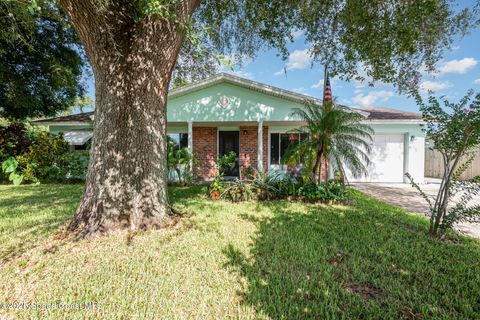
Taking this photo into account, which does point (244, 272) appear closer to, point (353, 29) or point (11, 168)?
point (11, 168)

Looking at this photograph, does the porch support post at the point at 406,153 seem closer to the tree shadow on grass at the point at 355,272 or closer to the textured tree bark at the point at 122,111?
the tree shadow on grass at the point at 355,272

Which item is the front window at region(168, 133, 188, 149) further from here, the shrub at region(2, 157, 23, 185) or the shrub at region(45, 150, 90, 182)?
the shrub at region(2, 157, 23, 185)

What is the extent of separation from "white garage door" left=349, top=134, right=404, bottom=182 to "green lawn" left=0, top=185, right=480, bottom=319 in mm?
7939

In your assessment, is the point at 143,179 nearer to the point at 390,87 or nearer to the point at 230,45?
the point at 230,45

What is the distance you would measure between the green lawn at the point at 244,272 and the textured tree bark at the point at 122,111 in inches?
20.0

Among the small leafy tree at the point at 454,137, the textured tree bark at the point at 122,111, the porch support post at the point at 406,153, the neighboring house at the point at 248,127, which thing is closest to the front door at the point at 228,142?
the neighboring house at the point at 248,127

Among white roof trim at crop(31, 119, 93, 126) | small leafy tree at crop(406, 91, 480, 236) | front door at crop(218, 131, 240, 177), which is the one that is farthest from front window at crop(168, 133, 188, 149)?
small leafy tree at crop(406, 91, 480, 236)

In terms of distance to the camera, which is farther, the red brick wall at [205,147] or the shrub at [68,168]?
the red brick wall at [205,147]

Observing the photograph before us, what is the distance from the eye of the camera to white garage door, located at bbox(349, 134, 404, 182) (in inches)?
453

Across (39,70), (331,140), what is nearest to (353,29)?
(331,140)

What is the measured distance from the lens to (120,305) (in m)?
2.28

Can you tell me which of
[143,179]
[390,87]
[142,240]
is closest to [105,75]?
[143,179]

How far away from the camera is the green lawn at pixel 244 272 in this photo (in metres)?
2.25

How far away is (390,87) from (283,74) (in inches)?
154
